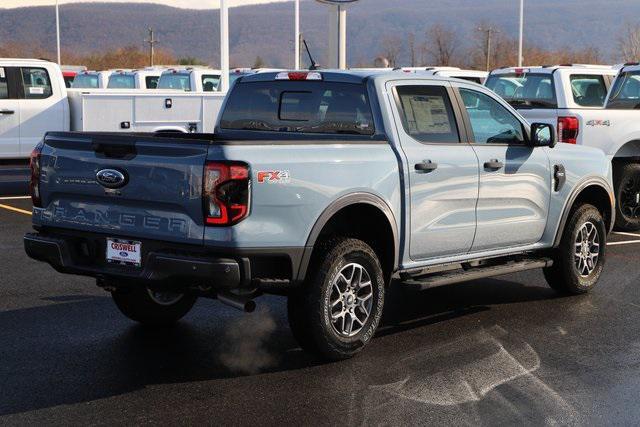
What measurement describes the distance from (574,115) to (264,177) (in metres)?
6.97

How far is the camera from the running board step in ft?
23.1

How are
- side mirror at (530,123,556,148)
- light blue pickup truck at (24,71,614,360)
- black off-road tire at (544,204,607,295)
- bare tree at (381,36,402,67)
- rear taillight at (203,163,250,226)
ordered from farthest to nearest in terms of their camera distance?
bare tree at (381,36,402,67)
black off-road tire at (544,204,607,295)
side mirror at (530,123,556,148)
light blue pickup truck at (24,71,614,360)
rear taillight at (203,163,250,226)

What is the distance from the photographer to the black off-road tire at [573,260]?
337 inches

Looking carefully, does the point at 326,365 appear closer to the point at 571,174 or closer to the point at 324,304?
the point at 324,304

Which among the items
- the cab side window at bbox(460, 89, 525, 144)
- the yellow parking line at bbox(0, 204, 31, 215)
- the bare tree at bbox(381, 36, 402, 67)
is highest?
the bare tree at bbox(381, 36, 402, 67)

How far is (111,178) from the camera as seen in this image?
20.1ft

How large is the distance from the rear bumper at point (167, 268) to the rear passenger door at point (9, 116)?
35.1ft

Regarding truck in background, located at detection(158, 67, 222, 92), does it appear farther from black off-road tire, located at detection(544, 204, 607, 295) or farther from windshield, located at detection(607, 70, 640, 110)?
black off-road tire, located at detection(544, 204, 607, 295)

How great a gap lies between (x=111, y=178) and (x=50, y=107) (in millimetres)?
11132

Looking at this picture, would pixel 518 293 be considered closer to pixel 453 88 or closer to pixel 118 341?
pixel 453 88

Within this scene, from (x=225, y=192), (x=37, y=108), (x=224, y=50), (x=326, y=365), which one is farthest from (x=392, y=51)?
(x=225, y=192)

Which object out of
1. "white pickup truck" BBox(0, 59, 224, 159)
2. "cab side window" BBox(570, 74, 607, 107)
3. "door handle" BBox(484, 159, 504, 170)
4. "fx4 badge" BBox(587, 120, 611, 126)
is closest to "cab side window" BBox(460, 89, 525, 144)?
"door handle" BBox(484, 159, 504, 170)

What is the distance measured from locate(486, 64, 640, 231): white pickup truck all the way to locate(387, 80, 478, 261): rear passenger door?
482 centimetres

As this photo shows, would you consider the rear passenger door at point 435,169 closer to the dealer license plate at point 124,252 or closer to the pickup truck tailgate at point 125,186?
the pickup truck tailgate at point 125,186
